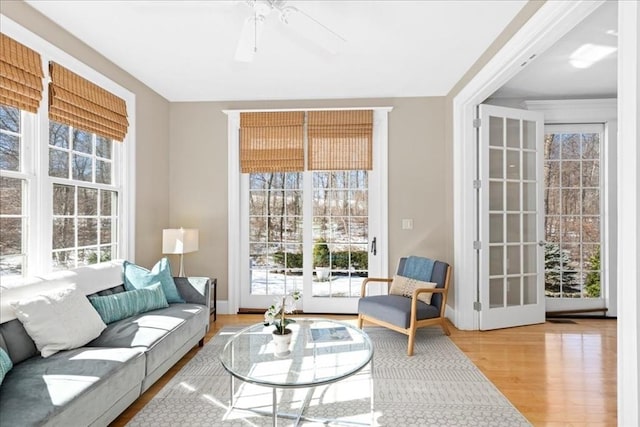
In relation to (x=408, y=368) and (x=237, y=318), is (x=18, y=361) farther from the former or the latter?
(x=408, y=368)

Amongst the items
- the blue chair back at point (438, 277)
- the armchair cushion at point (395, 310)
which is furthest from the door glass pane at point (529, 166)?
the armchair cushion at point (395, 310)

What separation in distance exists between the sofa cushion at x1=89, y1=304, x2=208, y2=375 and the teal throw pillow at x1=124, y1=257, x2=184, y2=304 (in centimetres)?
25

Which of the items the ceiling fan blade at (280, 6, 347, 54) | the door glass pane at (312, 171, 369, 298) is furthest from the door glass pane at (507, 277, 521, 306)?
the ceiling fan blade at (280, 6, 347, 54)

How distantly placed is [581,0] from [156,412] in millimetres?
3436

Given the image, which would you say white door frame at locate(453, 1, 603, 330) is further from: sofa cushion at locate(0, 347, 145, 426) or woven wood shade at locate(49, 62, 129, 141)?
woven wood shade at locate(49, 62, 129, 141)

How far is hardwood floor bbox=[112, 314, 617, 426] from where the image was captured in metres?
2.19

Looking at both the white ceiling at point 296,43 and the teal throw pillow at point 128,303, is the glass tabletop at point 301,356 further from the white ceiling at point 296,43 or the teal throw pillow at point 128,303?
the white ceiling at point 296,43

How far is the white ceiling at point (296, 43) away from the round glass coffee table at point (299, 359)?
1997mm

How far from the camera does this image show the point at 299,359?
6.80ft

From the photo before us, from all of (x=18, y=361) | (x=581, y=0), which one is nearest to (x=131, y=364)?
(x=18, y=361)

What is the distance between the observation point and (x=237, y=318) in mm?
4059

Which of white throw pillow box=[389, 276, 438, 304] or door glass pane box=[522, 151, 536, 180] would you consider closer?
white throw pillow box=[389, 276, 438, 304]

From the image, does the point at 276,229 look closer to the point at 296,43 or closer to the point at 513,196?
the point at 296,43

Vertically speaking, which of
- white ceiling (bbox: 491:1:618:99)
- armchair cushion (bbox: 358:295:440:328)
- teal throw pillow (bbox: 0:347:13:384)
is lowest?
armchair cushion (bbox: 358:295:440:328)
